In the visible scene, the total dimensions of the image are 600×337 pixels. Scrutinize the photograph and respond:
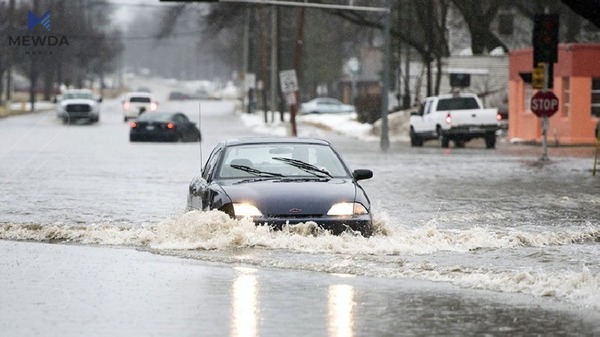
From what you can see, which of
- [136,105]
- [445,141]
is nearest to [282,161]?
[445,141]

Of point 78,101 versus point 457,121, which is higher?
point 457,121

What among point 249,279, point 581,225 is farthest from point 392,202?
point 249,279

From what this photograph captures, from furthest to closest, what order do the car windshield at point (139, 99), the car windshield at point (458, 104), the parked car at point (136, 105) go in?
the car windshield at point (139, 99) → the parked car at point (136, 105) → the car windshield at point (458, 104)

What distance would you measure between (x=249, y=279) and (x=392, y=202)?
12379 mm

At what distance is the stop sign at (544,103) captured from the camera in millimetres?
41531

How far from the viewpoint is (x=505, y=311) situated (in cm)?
1181

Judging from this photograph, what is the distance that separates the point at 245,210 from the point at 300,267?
1811 mm

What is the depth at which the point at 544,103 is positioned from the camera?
41531 mm

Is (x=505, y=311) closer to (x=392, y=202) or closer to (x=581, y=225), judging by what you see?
(x=581, y=225)

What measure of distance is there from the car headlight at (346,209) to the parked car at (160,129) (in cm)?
4126

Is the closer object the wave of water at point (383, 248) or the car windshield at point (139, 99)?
the wave of water at point (383, 248)

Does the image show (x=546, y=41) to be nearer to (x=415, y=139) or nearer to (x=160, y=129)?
(x=415, y=139)

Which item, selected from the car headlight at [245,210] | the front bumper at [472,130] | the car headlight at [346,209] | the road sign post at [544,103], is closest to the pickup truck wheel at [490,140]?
the front bumper at [472,130]

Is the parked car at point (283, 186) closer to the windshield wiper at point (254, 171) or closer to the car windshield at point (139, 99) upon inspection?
the windshield wiper at point (254, 171)
